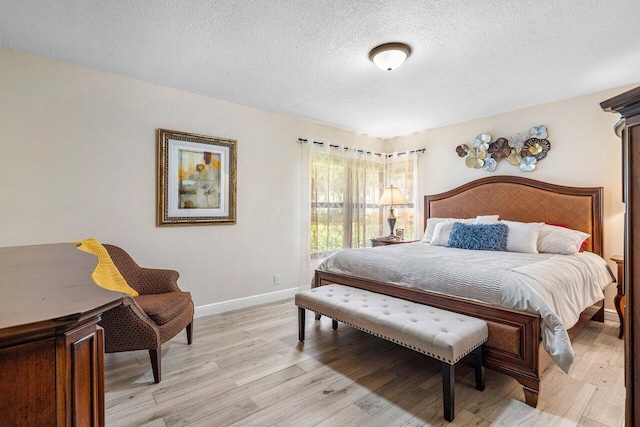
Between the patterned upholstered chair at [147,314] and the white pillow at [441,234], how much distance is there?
2.81 m

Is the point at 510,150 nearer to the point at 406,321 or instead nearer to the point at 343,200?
the point at 343,200

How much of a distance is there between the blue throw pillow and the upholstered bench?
4.40 ft

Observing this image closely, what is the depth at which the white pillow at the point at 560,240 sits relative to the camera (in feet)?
9.72

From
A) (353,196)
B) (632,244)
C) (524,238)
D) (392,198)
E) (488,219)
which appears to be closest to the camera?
(632,244)

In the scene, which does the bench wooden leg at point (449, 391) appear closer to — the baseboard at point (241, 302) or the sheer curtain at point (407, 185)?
the baseboard at point (241, 302)

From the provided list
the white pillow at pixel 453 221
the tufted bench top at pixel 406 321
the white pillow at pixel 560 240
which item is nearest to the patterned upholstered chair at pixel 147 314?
the tufted bench top at pixel 406 321

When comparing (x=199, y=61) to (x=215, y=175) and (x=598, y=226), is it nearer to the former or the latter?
(x=215, y=175)

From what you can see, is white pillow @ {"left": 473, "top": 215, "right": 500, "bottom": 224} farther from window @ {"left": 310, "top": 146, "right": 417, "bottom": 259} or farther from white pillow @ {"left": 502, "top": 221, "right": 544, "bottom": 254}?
window @ {"left": 310, "top": 146, "right": 417, "bottom": 259}

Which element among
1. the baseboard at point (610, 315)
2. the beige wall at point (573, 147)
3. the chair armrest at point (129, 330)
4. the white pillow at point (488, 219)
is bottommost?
the baseboard at point (610, 315)

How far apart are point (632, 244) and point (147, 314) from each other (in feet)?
8.27

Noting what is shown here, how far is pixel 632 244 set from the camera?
0.75 m

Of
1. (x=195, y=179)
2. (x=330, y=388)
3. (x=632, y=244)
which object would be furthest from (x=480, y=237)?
(x=195, y=179)

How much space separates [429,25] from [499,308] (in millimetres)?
1966

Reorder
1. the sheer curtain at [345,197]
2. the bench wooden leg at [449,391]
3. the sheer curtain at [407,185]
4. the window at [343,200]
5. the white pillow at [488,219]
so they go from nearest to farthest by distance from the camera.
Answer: the bench wooden leg at [449,391] → the white pillow at [488,219] → the sheer curtain at [345,197] → the window at [343,200] → the sheer curtain at [407,185]
